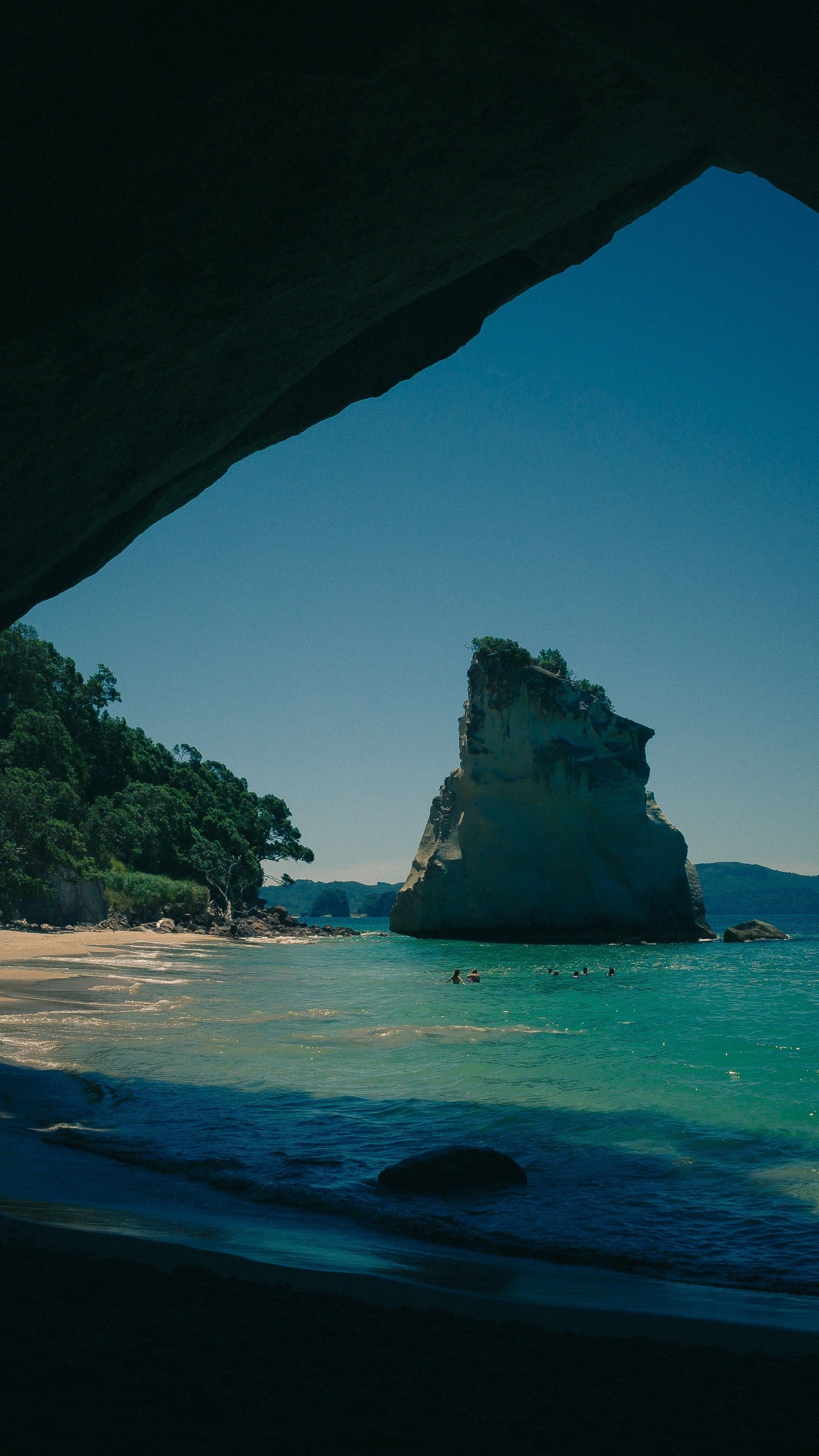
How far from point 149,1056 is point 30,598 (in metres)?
6.89

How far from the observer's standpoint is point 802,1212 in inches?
244

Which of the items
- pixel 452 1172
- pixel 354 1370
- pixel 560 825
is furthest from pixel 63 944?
pixel 354 1370

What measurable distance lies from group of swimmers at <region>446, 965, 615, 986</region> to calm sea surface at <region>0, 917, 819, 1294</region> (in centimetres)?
344

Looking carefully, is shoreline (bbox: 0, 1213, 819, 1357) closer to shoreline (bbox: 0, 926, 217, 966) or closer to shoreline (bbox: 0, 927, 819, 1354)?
shoreline (bbox: 0, 927, 819, 1354)

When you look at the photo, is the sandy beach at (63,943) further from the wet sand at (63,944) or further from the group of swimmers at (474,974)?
the group of swimmers at (474,974)

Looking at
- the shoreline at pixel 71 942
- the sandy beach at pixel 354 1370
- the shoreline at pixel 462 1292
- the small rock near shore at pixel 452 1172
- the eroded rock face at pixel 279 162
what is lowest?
the shoreline at pixel 71 942

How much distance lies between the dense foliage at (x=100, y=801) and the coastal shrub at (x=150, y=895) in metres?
1.30

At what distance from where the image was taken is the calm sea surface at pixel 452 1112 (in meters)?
5.81

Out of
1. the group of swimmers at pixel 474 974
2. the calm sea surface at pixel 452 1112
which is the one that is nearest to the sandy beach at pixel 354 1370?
the calm sea surface at pixel 452 1112

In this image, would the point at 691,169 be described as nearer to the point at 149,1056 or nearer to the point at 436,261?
the point at 436,261

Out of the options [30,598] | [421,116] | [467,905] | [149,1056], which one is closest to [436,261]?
[421,116]

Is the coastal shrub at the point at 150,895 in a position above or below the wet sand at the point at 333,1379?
below

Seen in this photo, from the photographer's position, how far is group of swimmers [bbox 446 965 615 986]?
24391 mm

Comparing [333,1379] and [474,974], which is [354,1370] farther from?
[474,974]
